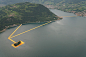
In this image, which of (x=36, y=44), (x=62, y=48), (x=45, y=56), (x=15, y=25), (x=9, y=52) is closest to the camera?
(x=45, y=56)

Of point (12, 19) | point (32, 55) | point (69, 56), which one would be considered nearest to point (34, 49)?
point (32, 55)

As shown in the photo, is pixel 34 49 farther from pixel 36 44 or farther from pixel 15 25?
pixel 15 25

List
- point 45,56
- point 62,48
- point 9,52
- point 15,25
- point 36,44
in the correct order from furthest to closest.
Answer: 1. point 15,25
2. point 36,44
3. point 62,48
4. point 9,52
5. point 45,56

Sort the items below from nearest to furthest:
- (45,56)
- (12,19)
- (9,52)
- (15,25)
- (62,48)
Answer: (45,56) → (9,52) → (62,48) → (15,25) → (12,19)

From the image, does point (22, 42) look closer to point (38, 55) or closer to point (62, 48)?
point (38, 55)

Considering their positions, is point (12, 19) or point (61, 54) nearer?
point (61, 54)

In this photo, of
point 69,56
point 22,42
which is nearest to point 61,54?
point 69,56

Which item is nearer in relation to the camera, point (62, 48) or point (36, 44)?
point (62, 48)

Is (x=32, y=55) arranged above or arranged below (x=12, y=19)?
below

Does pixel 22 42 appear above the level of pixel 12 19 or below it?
below
